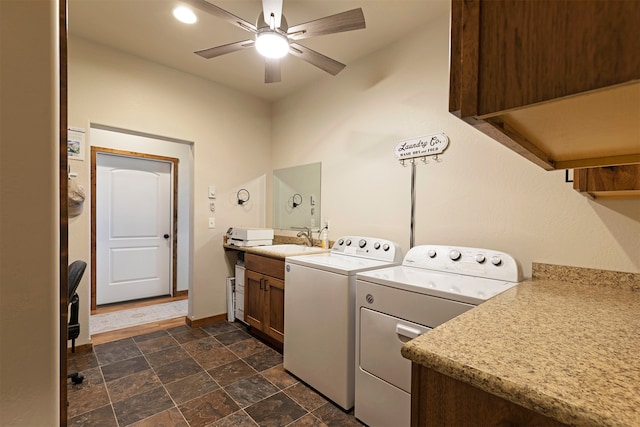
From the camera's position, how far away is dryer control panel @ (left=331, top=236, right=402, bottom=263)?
219cm

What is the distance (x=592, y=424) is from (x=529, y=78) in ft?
1.72

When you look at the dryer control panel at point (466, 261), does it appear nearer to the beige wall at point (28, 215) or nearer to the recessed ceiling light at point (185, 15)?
the beige wall at point (28, 215)

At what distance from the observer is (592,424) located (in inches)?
16.9

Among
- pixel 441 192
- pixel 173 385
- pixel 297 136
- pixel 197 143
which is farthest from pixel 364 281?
pixel 197 143

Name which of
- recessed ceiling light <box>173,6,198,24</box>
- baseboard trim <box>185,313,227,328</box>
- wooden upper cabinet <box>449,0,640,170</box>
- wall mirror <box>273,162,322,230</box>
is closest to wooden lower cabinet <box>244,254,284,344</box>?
baseboard trim <box>185,313,227,328</box>

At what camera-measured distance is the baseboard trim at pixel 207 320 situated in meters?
3.10

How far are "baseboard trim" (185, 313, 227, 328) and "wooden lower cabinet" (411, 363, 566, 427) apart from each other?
2954 mm

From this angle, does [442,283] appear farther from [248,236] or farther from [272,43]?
[248,236]

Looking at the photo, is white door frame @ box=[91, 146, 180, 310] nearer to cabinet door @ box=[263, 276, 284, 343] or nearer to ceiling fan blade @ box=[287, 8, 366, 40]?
cabinet door @ box=[263, 276, 284, 343]

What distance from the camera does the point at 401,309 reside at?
1496 mm

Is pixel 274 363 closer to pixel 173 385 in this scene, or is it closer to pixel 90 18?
pixel 173 385

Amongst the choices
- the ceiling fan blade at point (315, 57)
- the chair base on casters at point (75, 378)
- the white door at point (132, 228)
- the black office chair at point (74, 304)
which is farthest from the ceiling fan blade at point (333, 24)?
the white door at point (132, 228)

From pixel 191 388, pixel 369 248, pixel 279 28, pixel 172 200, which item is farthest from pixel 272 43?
pixel 172 200

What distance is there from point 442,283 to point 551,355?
0.91 m
